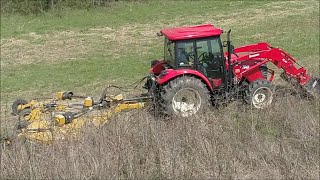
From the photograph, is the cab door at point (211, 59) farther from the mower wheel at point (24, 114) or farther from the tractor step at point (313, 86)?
the mower wheel at point (24, 114)

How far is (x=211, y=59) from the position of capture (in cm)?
960

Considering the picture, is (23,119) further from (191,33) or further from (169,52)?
(191,33)

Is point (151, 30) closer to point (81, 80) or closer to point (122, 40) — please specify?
point (122, 40)

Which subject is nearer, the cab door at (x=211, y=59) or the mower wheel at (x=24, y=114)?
the mower wheel at (x=24, y=114)

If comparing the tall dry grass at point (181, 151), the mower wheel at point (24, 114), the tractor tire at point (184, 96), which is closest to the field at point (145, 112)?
the tall dry grass at point (181, 151)

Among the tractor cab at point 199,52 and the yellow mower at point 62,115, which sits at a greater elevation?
the tractor cab at point 199,52

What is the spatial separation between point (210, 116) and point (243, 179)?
1.96 m

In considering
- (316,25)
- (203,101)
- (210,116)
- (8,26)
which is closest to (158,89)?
(203,101)

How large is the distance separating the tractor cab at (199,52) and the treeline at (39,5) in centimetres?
1570

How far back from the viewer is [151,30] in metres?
21.1

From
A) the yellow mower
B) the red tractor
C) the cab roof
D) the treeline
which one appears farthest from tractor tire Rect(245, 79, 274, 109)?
A: the treeline

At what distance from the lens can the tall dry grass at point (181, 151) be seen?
6363 mm

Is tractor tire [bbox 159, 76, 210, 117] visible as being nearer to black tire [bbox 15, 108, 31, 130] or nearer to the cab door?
the cab door

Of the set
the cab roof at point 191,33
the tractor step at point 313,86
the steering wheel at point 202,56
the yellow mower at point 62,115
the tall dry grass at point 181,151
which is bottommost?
the yellow mower at point 62,115
